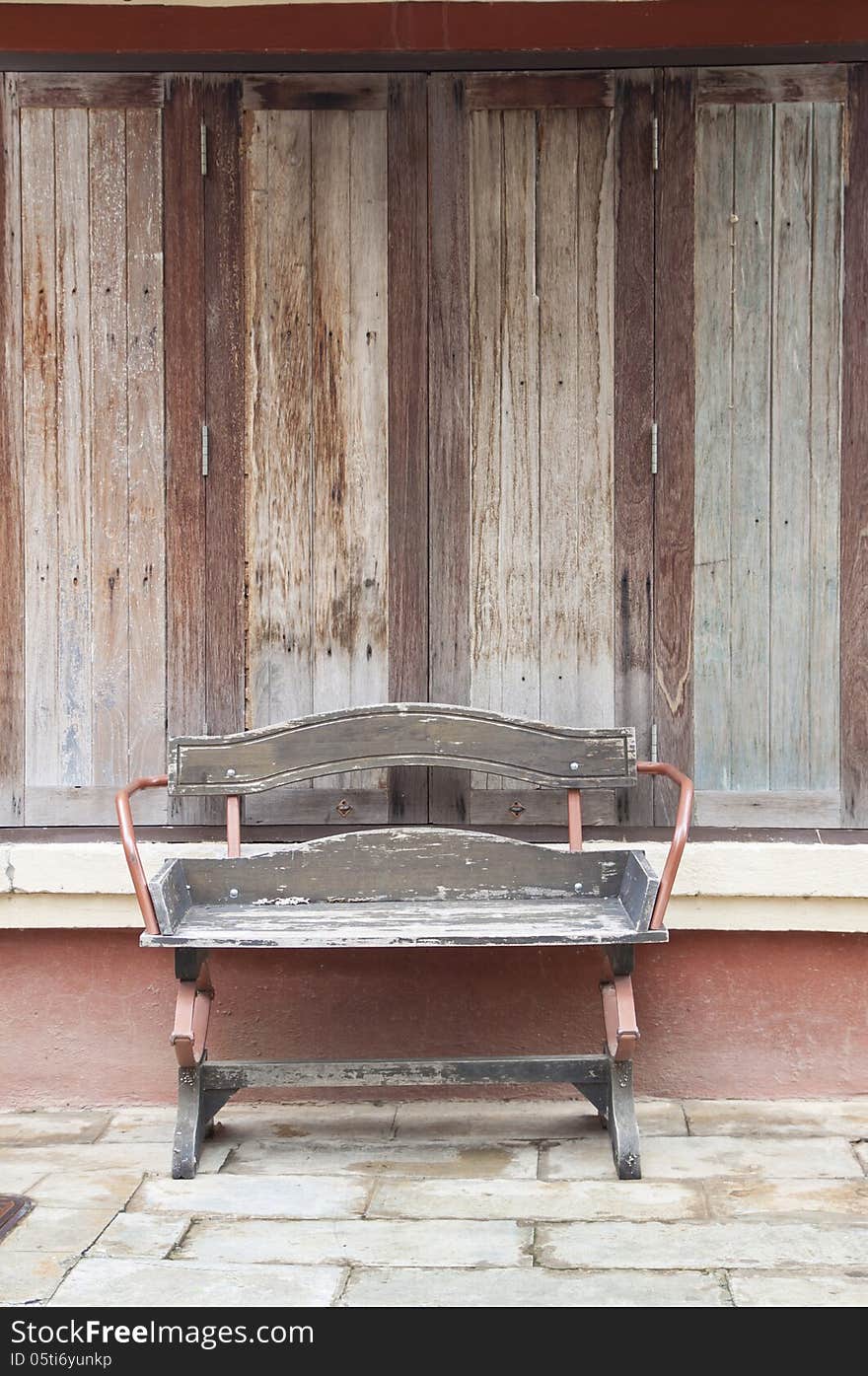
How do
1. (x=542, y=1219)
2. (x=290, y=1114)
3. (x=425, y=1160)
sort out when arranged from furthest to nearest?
(x=290, y=1114) → (x=425, y=1160) → (x=542, y=1219)

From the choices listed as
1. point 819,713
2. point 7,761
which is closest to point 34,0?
point 7,761

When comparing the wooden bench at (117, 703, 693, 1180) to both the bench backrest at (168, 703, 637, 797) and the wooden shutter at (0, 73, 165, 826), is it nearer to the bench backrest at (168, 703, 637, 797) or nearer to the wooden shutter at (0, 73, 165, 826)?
the bench backrest at (168, 703, 637, 797)

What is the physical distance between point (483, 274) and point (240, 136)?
84 cm

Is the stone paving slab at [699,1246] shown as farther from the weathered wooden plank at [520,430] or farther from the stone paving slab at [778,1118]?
the weathered wooden plank at [520,430]

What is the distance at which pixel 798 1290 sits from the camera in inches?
102

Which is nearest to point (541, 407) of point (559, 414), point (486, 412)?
point (559, 414)

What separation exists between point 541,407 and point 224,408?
0.96 metres

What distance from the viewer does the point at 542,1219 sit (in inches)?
118

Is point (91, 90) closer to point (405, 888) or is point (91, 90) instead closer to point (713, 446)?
point (713, 446)

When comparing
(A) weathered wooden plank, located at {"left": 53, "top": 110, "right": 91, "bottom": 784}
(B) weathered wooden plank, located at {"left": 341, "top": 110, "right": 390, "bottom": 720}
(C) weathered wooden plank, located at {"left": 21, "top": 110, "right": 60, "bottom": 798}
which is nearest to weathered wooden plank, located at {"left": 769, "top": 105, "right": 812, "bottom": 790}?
(B) weathered wooden plank, located at {"left": 341, "top": 110, "right": 390, "bottom": 720}

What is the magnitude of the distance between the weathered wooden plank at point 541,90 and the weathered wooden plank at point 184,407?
86 centimetres

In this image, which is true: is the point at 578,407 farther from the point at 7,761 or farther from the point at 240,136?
the point at 7,761

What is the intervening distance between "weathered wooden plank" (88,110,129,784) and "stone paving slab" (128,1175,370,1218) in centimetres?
127

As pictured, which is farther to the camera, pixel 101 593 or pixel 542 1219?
pixel 101 593
